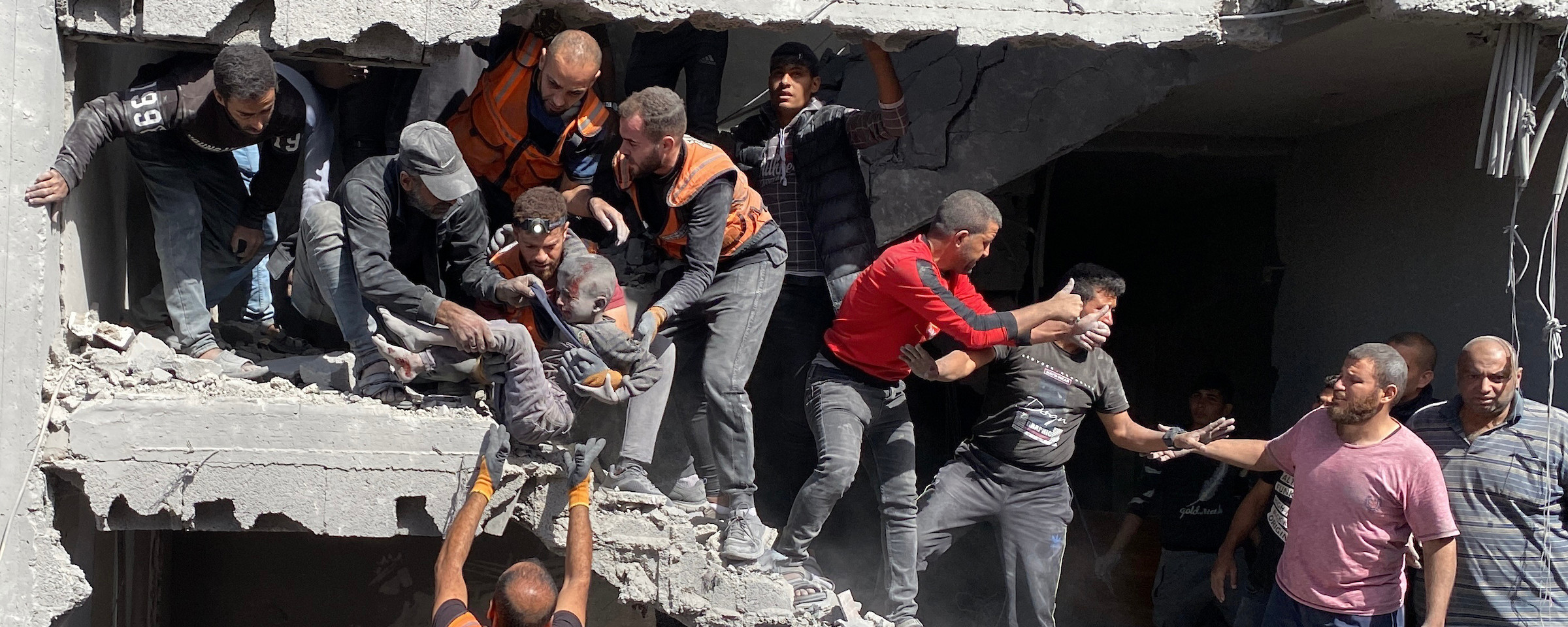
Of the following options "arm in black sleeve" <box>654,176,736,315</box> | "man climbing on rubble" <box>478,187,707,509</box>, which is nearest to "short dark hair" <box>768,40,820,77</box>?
"arm in black sleeve" <box>654,176,736,315</box>

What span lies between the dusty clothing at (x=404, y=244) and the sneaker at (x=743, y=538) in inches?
48.8

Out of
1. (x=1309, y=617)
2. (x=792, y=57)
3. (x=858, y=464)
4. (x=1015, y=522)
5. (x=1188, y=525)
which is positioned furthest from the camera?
(x=1188, y=525)

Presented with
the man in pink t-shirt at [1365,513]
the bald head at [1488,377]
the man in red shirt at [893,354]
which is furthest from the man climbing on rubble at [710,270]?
the bald head at [1488,377]

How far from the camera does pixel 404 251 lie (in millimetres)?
4562

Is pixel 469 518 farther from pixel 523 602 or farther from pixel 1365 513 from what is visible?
pixel 1365 513

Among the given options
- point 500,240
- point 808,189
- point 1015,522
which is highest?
point 808,189

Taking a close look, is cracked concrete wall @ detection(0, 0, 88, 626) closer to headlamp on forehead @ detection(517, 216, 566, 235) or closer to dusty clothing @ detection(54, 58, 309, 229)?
dusty clothing @ detection(54, 58, 309, 229)

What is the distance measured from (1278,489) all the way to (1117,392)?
770 millimetres

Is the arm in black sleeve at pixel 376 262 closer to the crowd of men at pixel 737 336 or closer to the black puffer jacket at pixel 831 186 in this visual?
the crowd of men at pixel 737 336

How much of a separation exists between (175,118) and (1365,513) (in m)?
4.52

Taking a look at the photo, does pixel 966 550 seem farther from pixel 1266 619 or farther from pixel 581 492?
pixel 581 492

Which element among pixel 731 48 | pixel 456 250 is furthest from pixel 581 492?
pixel 731 48

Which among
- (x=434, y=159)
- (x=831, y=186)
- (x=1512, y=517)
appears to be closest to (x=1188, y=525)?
(x=1512, y=517)

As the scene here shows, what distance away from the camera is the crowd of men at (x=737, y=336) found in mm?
4312
